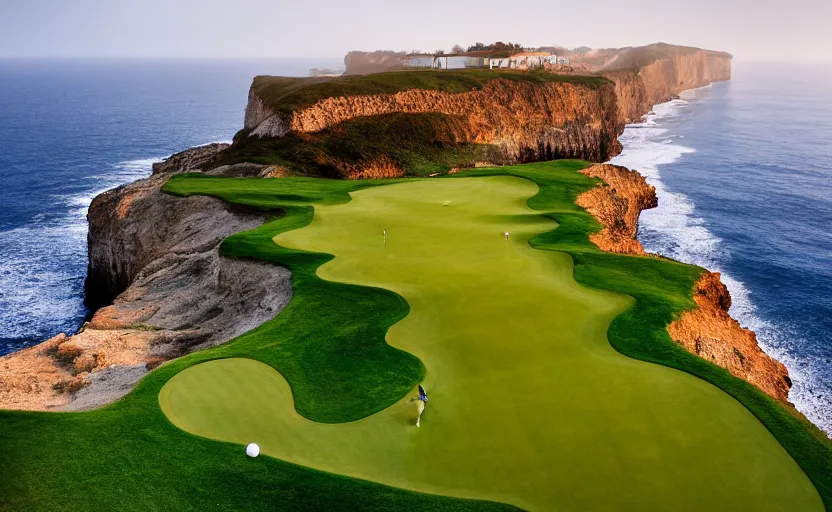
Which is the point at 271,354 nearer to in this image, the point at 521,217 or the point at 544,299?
the point at 544,299

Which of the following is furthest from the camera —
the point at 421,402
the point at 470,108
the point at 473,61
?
the point at 473,61

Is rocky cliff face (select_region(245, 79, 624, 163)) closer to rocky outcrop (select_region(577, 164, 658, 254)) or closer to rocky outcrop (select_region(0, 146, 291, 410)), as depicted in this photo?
rocky outcrop (select_region(0, 146, 291, 410))

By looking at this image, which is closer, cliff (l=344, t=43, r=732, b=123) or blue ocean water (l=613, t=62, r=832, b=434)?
blue ocean water (l=613, t=62, r=832, b=434)

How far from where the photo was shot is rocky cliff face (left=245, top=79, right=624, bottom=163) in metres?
62.0

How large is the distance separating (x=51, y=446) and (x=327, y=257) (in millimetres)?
13284

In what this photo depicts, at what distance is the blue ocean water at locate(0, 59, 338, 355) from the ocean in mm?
171

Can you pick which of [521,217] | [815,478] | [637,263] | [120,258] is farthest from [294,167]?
[815,478]

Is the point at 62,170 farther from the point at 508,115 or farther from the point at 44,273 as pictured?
the point at 508,115

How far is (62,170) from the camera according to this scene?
80.1 m

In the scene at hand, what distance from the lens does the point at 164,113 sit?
144 m

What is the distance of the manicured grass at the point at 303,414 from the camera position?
42.1 feet

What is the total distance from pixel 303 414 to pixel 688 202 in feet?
173

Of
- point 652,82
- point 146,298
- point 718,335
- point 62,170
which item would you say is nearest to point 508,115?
point 146,298

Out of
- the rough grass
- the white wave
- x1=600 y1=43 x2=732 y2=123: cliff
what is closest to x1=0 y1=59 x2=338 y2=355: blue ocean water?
the white wave
